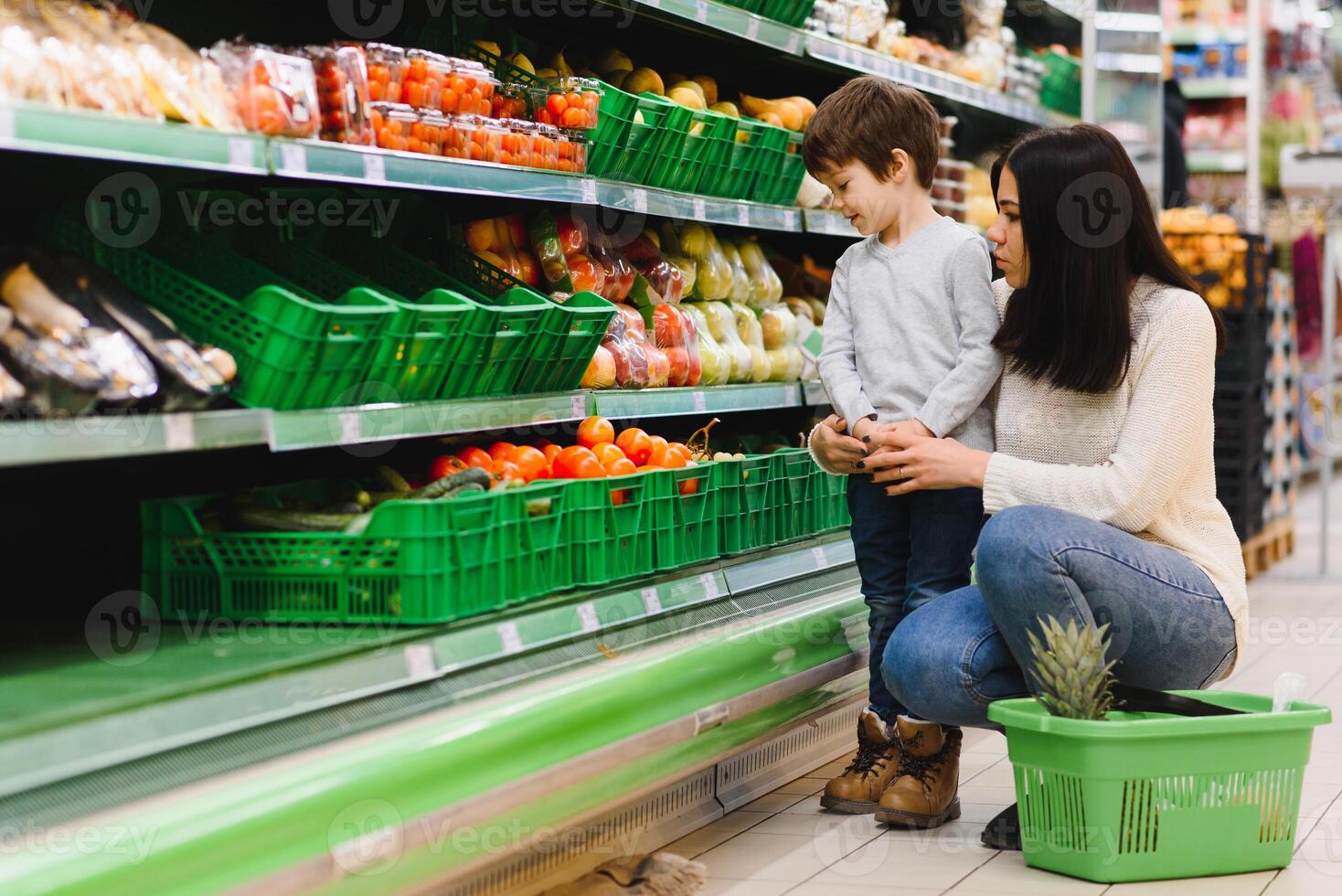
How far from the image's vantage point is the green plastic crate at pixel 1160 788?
256cm

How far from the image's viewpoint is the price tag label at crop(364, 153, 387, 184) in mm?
2438

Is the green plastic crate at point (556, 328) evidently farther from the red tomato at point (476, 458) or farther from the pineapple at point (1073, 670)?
the pineapple at point (1073, 670)

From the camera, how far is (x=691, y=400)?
137 inches

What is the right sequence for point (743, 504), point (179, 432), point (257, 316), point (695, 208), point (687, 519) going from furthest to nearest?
point (695, 208), point (743, 504), point (687, 519), point (257, 316), point (179, 432)

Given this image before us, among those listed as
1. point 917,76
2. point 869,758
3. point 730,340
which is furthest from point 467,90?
point 917,76

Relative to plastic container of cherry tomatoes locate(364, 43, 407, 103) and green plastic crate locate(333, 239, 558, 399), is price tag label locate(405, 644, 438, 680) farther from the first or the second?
plastic container of cherry tomatoes locate(364, 43, 407, 103)

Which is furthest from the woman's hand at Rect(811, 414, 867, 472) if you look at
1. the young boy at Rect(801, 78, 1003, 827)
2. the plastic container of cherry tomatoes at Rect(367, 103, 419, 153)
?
the plastic container of cherry tomatoes at Rect(367, 103, 419, 153)

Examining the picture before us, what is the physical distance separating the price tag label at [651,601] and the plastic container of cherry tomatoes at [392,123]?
94 centimetres

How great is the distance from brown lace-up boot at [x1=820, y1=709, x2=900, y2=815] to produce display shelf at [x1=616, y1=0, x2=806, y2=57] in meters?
1.52

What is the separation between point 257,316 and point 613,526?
2.83 ft

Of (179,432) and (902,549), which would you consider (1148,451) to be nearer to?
(902,549)

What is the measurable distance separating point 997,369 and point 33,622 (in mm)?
1793

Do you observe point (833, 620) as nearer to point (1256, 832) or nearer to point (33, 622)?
point (1256, 832)

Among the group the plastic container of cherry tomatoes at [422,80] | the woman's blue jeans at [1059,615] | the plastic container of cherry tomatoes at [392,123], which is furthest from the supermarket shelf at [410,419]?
the woman's blue jeans at [1059,615]
